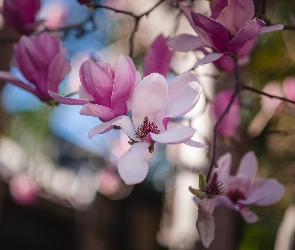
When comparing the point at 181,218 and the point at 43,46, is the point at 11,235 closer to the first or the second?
the point at 181,218

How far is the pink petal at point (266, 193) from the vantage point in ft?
1.59

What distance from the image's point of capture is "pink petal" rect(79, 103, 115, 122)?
37 cm

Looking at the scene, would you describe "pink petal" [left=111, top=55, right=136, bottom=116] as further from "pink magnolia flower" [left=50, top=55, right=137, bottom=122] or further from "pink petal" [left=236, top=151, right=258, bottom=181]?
"pink petal" [left=236, top=151, right=258, bottom=181]

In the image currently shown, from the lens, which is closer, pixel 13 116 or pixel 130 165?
pixel 130 165

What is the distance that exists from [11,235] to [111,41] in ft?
4.32

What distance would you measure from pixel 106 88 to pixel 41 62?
5.7 inches

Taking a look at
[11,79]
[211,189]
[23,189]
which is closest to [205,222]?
[211,189]

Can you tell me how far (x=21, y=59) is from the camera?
503 mm

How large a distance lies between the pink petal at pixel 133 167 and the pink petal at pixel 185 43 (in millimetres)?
137

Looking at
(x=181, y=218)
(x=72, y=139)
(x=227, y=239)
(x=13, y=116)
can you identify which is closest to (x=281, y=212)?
(x=227, y=239)

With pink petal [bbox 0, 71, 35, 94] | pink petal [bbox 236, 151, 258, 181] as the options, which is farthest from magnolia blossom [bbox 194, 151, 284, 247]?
pink petal [bbox 0, 71, 35, 94]

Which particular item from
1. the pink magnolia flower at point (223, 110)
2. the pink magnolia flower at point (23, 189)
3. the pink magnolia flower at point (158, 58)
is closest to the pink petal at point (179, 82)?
the pink magnolia flower at point (158, 58)

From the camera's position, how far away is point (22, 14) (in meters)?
0.58

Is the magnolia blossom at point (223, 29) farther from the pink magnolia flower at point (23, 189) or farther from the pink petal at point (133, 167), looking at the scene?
the pink magnolia flower at point (23, 189)
